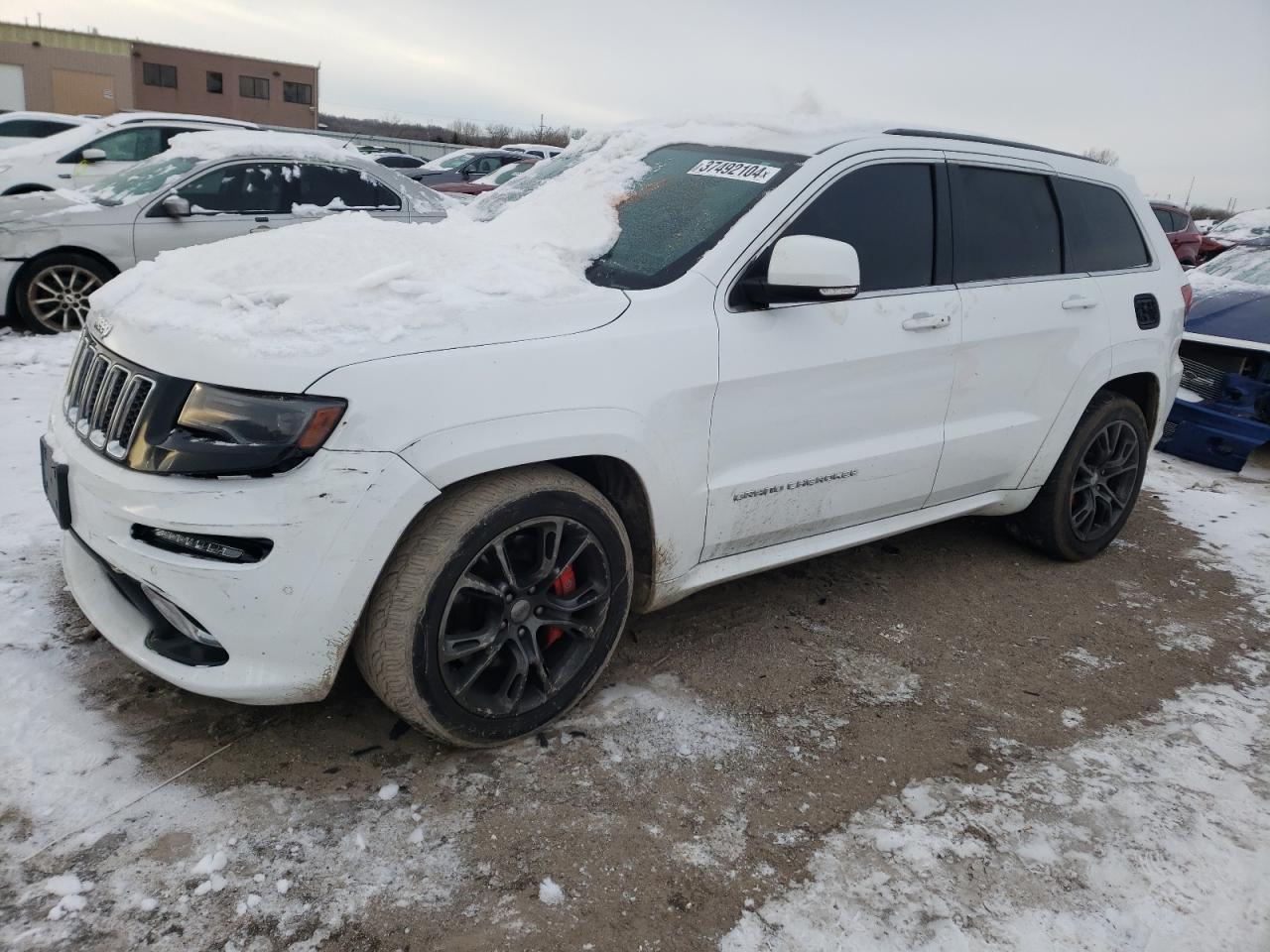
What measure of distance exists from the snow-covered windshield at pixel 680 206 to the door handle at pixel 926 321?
2.28ft

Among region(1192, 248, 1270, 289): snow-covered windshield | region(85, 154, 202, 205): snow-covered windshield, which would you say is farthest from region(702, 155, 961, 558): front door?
region(85, 154, 202, 205): snow-covered windshield

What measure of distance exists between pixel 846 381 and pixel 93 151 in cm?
830

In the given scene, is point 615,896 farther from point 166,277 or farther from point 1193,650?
point 1193,650

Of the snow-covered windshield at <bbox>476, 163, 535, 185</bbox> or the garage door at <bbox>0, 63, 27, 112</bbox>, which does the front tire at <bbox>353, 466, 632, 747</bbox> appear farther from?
the garage door at <bbox>0, 63, 27, 112</bbox>

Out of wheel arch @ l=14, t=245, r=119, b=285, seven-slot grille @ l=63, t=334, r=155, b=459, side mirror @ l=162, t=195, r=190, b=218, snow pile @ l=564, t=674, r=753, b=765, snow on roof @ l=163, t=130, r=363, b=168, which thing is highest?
snow on roof @ l=163, t=130, r=363, b=168

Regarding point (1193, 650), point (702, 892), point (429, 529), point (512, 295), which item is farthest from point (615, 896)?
point (1193, 650)

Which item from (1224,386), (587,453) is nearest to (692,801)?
(587,453)

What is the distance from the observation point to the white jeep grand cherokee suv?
7.51 ft

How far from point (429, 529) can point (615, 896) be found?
40.3 inches

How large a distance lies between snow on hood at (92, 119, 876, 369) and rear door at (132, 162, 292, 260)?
4458mm

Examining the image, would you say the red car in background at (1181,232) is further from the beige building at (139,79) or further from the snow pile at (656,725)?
the beige building at (139,79)

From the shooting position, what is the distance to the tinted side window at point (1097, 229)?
4125 millimetres

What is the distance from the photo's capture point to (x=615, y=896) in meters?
2.25

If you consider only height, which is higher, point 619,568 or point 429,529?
point 429,529
